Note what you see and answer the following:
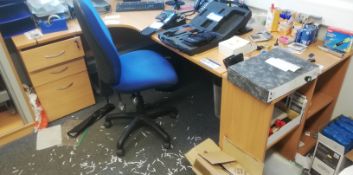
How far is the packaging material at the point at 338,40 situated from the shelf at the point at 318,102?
35 centimetres

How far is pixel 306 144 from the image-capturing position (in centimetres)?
175

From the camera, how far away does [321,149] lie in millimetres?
1535

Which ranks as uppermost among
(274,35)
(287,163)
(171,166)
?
(274,35)

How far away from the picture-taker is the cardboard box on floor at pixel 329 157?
1.45 m

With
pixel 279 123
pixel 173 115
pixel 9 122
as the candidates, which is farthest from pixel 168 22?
pixel 9 122

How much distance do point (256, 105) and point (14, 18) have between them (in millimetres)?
1783

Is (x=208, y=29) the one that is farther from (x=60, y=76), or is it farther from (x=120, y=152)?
(x=60, y=76)

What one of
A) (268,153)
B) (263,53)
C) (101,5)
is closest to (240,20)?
(263,53)

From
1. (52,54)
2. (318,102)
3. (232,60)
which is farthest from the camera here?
(52,54)

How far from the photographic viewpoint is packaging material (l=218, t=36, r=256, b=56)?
1473 mm

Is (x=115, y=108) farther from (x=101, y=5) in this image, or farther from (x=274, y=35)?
(x=274, y=35)

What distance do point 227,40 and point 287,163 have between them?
2.53 feet

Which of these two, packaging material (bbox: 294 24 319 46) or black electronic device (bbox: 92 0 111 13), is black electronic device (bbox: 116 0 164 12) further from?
packaging material (bbox: 294 24 319 46)

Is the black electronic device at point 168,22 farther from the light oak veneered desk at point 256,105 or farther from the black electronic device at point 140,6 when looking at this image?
the black electronic device at point 140,6
